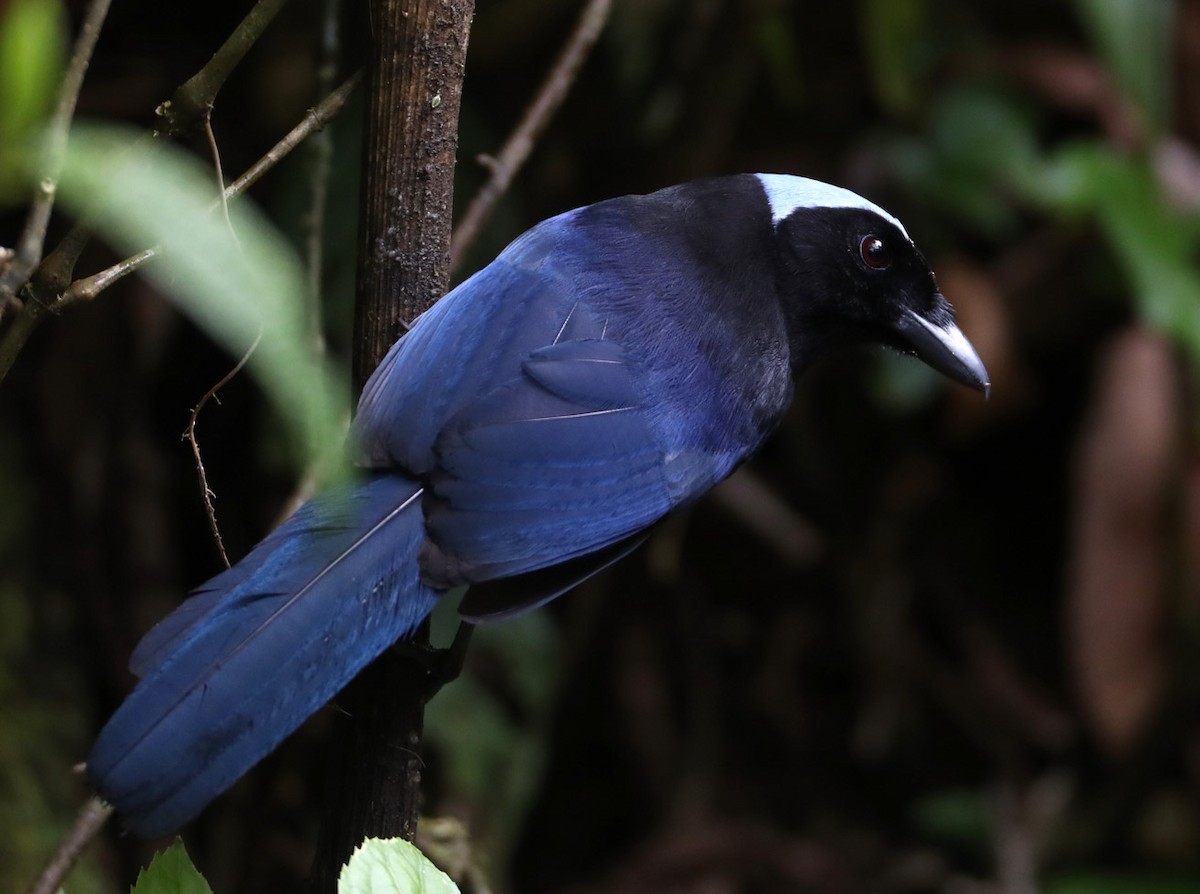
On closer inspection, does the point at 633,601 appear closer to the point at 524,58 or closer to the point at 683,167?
the point at 683,167

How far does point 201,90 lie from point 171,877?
733 millimetres

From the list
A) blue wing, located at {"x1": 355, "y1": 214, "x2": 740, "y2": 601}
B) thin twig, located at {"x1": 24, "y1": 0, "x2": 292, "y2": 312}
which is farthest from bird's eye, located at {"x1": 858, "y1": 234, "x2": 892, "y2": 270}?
thin twig, located at {"x1": 24, "y1": 0, "x2": 292, "y2": 312}

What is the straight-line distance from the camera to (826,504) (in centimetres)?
419

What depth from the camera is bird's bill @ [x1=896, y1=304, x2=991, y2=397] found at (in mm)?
2314

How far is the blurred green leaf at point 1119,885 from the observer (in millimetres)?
3549

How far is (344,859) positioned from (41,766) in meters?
1.96

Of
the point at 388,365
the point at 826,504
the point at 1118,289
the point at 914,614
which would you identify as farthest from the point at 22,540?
the point at 1118,289

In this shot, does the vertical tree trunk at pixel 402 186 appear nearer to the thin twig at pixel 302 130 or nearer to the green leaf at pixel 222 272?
the thin twig at pixel 302 130

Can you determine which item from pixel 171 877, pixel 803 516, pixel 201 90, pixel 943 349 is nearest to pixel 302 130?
pixel 201 90

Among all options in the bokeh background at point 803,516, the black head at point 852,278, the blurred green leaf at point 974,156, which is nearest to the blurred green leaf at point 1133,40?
the bokeh background at point 803,516

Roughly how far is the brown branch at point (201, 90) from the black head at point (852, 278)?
1.18 metres

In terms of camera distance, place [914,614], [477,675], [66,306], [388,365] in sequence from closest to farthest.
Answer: [66,306], [388,365], [477,675], [914,614]

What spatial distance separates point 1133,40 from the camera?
3.42 meters

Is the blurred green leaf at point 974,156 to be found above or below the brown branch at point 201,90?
below
